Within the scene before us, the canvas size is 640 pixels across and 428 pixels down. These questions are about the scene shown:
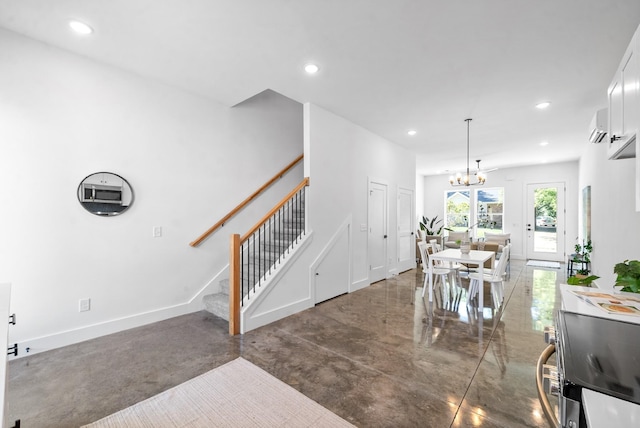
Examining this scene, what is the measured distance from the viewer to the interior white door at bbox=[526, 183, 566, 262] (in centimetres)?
821

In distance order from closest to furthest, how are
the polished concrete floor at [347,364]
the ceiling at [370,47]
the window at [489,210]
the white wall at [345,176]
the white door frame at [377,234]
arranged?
the polished concrete floor at [347,364], the ceiling at [370,47], the white wall at [345,176], the white door frame at [377,234], the window at [489,210]

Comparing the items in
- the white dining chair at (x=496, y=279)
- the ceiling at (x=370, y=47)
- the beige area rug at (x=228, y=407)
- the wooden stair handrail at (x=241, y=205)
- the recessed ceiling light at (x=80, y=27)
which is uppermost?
the recessed ceiling light at (x=80, y=27)

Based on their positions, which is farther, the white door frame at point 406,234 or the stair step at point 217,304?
the white door frame at point 406,234

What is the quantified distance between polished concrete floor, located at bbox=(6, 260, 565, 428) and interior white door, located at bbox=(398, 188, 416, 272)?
2.65 meters

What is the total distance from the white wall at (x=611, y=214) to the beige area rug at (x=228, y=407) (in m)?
3.56

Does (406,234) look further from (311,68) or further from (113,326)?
(113,326)

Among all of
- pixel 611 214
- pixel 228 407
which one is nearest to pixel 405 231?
pixel 611 214

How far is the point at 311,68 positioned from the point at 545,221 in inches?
351

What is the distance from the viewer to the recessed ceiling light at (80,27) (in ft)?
8.12

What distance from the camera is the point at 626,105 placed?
1.68 metres

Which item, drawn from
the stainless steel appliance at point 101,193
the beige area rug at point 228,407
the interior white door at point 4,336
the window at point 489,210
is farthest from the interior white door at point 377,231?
the window at point 489,210

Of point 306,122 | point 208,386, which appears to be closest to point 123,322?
point 208,386

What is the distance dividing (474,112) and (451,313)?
10.1 feet

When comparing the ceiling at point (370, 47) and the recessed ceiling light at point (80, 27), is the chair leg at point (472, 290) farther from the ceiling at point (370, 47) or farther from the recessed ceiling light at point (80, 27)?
the recessed ceiling light at point (80, 27)
